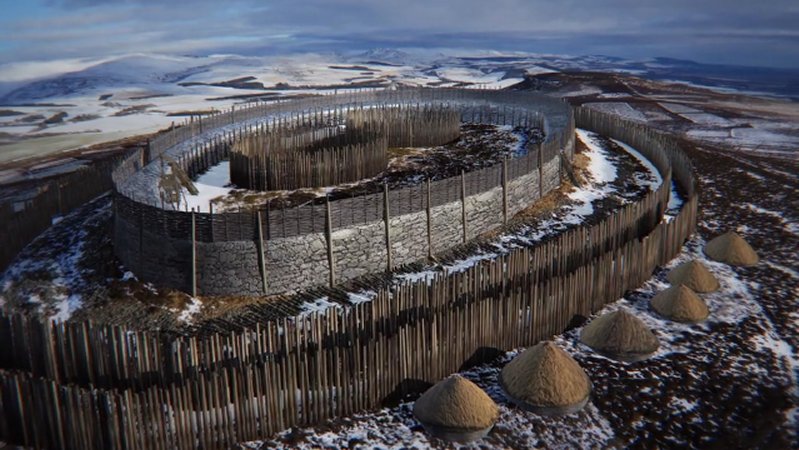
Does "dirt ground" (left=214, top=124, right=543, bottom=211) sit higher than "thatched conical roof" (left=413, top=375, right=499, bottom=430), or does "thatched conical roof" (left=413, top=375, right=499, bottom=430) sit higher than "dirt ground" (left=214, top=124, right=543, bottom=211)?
"dirt ground" (left=214, top=124, right=543, bottom=211)

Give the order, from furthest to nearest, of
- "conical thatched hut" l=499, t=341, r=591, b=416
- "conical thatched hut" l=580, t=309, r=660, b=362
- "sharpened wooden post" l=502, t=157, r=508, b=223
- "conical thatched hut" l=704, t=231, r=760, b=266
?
"sharpened wooden post" l=502, t=157, r=508, b=223 < "conical thatched hut" l=704, t=231, r=760, b=266 < "conical thatched hut" l=580, t=309, r=660, b=362 < "conical thatched hut" l=499, t=341, r=591, b=416

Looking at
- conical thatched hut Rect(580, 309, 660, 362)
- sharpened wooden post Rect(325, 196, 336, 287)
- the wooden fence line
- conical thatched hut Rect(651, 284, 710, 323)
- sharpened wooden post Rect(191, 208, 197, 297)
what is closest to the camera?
the wooden fence line

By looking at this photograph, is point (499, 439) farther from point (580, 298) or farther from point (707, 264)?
point (707, 264)

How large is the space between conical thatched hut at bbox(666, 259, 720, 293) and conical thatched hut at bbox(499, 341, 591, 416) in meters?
6.37

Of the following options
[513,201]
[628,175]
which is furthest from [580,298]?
[628,175]

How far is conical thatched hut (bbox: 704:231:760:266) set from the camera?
17328mm

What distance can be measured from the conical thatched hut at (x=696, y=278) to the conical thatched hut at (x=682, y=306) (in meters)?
1.16

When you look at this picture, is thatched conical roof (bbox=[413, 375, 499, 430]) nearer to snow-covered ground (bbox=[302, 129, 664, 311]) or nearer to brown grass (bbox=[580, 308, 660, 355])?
brown grass (bbox=[580, 308, 660, 355])

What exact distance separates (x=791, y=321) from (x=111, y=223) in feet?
71.8

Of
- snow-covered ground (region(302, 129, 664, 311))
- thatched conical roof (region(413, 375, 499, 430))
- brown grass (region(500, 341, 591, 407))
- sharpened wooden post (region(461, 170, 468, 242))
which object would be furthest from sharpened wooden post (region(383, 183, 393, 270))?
thatched conical roof (region(413, 375, 499, 430))

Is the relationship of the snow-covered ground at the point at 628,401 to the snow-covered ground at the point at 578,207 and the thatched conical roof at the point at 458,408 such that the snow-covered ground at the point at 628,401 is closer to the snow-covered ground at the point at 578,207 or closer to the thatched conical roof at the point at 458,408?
the thatched conical roof at the point at 458,408

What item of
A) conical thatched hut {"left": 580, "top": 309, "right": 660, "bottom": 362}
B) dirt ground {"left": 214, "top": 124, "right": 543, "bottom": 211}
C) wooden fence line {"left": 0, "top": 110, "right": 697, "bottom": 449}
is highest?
dirt ground {"left": 214, "top": 124, "right": 543, "bottom": 211}

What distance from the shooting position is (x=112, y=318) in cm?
1568

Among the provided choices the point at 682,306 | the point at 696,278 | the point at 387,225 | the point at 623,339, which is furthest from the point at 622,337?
the point at 387,225
